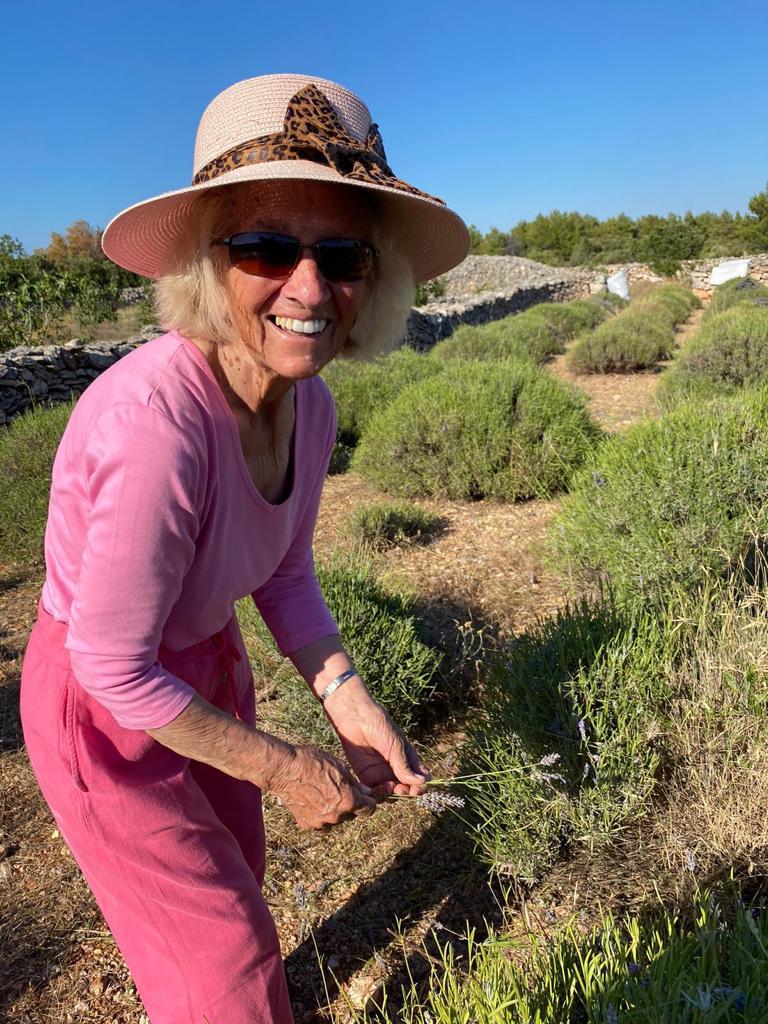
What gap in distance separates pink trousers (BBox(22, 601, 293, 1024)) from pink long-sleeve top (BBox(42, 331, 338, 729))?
0.12m

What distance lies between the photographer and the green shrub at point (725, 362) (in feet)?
27.5

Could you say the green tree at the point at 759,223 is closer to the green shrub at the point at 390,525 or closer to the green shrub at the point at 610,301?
the green shrub at the point at 610,301

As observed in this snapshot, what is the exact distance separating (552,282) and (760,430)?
26390mm

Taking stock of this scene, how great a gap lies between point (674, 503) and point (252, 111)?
3002 millimetres

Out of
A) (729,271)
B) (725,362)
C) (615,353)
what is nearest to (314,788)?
(725,362)

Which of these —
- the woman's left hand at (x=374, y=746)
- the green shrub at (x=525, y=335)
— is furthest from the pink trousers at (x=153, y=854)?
the green shrub at (x=525, y=335)

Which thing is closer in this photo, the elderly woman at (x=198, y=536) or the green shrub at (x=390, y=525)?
the elderly woman at (x=198, y=536)

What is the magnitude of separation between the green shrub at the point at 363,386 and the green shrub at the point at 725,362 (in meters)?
2.87

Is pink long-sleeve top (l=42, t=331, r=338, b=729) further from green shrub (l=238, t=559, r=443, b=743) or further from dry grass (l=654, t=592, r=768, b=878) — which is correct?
green shrub (l=238, t=559, r=443, b=743)

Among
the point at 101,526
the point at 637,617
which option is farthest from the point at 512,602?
the point at 101,526

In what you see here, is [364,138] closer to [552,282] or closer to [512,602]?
[512,602]

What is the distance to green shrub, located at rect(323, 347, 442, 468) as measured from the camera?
28.2 ft

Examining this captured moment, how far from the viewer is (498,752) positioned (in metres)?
2.20

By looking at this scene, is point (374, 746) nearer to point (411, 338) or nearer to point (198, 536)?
point (198, 536)
